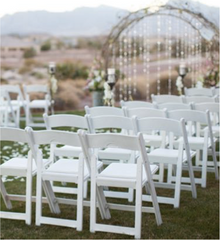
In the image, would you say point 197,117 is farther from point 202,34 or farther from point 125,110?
point 202,34

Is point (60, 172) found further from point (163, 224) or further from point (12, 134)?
point (163, 224)

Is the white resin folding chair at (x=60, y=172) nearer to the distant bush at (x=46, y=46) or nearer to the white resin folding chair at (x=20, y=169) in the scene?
the white resin folding chair at (x=20, y=169)

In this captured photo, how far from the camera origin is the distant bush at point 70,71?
13762mm

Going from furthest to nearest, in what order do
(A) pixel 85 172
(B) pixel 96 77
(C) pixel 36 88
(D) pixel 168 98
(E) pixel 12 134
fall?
(B) pixel 96 77 < (C) pixel 36 88 < (D) pixel 168 98 < (A) pixel 85 172 < (E) pixel 12 134

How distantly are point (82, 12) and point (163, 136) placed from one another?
35.8 feet

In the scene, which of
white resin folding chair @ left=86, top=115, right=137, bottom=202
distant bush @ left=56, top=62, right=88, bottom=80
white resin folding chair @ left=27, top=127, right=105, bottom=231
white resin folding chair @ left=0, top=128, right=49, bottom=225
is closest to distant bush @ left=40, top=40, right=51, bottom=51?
distant bush @ left=56, top=62, right=88, bottom=80

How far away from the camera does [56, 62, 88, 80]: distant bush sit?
13.8 m

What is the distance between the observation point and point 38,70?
14.7 meters

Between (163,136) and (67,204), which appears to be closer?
(67,204)

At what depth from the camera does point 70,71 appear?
13.9 m

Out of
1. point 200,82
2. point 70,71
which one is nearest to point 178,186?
point 200,82

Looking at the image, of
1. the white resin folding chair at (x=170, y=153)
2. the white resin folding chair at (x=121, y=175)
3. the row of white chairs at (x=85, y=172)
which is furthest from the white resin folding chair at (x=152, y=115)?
the white resin folding chair at (x=121, y=175)

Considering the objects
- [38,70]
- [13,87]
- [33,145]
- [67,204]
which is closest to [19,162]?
[33,145]

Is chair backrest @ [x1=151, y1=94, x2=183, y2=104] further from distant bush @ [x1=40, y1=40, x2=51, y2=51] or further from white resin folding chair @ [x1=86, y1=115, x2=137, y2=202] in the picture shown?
distant bush @ [x1=40, y1=40, x2=51, y2=51]
